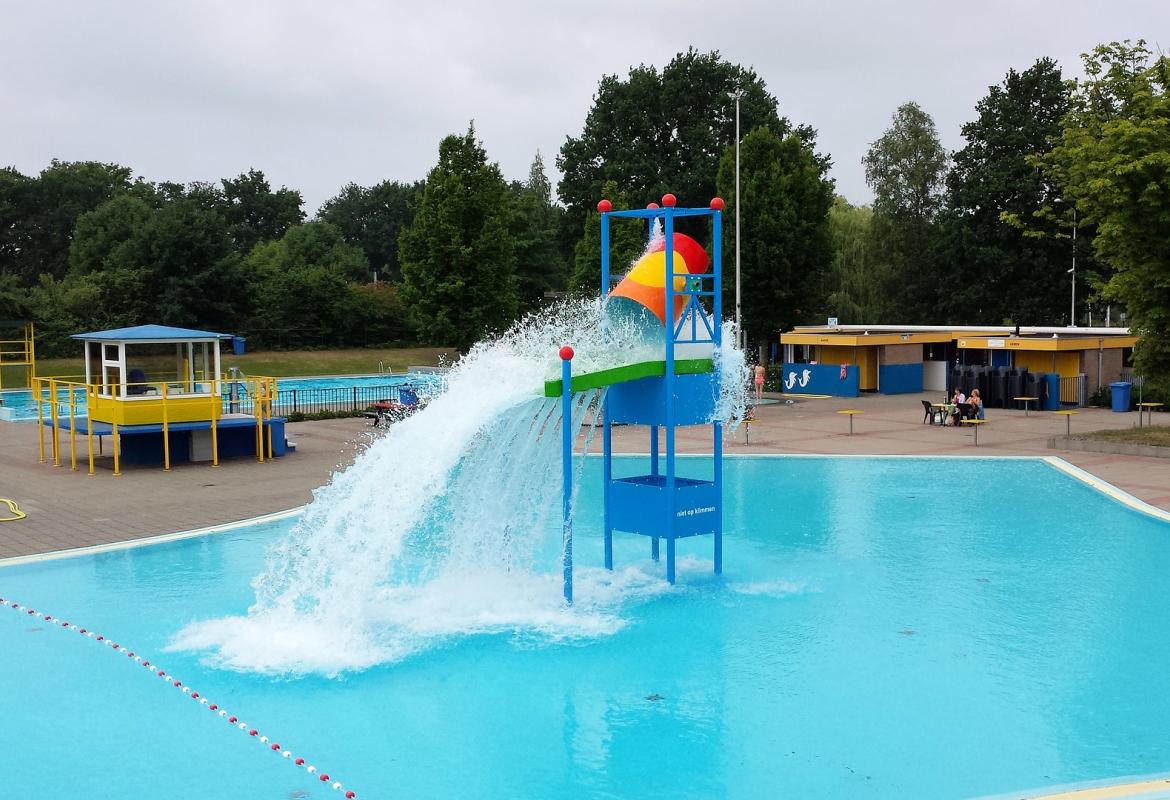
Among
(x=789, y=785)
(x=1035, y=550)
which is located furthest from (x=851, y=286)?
(x=789, y=785)

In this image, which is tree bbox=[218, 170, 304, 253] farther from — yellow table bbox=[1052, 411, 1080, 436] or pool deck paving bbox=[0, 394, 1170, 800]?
yellow table bbox=[1052, 411, 1080, 436]

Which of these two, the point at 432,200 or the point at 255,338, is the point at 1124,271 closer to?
the point at 432,200

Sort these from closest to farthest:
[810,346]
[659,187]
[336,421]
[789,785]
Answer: [789,785] < [336,421] < [810,346] < [659,187]

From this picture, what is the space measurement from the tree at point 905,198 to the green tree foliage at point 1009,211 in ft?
10.6

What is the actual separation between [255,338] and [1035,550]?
52541mm

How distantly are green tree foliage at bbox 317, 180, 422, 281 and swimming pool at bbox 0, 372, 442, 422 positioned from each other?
47821mm

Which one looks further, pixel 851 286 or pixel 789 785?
pixel 851 286

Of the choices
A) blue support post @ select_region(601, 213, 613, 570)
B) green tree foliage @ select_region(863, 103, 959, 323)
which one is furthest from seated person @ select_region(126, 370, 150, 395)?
green tree foliage @ select_region(863, 103, 959, 323)

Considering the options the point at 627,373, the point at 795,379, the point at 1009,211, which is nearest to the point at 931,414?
the point at 795,379

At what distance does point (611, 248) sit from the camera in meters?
46.1

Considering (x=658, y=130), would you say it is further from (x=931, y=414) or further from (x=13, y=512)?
(x=13, y=512)

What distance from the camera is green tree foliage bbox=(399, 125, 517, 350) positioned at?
38844 mm

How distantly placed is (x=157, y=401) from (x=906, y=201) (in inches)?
2009

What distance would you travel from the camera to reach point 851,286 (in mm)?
64250
